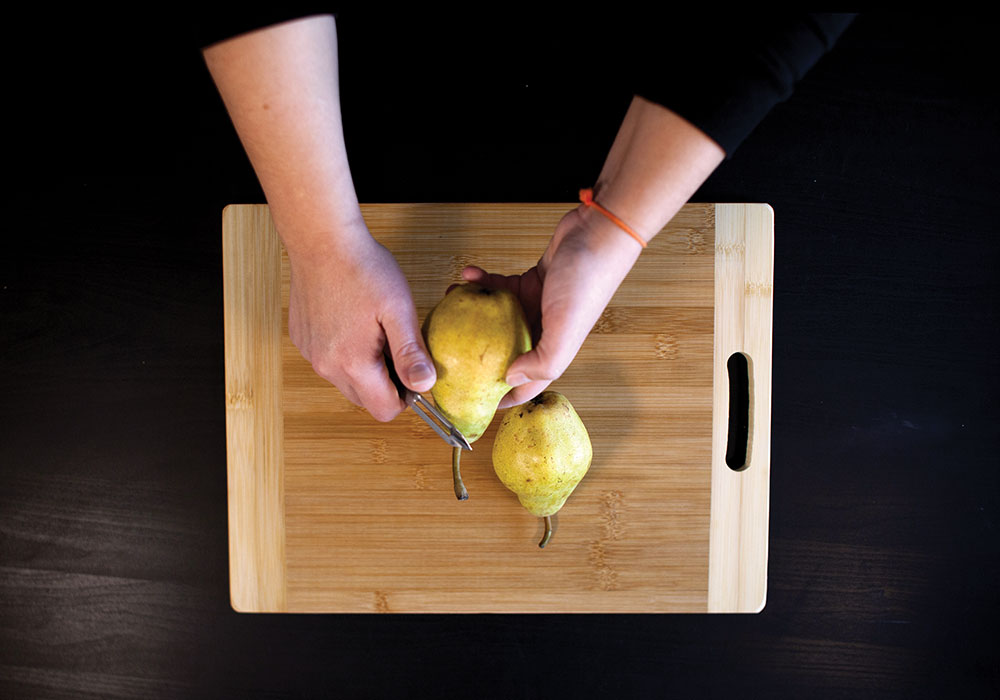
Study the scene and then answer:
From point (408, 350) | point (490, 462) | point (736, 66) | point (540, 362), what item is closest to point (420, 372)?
point (408, 350)

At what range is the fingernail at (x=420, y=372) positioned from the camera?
2.74 ft

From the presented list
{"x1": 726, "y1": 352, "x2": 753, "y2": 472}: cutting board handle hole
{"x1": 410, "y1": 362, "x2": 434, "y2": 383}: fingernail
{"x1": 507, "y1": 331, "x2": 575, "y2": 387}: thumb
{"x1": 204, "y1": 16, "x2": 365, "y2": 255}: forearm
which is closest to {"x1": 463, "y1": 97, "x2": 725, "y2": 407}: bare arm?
{"x1": 507, "y1": 331, "x2": 575, "y2": 387}: thumb

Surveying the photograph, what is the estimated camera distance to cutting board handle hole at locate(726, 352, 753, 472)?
3.60 feet

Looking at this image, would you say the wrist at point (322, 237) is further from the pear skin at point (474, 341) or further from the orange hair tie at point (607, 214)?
the orange hair tie at point (607, 214)

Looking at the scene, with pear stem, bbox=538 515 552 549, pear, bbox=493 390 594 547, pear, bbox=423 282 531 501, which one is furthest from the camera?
pear stem, bbox=538 515 552 549

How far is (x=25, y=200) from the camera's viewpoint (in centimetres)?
112

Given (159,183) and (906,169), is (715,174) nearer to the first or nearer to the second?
(906,169)

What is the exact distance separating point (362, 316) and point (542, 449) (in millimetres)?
311

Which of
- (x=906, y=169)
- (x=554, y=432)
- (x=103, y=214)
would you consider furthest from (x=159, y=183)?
(x=906, y=169)

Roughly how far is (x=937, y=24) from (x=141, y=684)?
1.79 metres

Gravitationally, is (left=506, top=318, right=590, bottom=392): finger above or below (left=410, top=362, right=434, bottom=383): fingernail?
above

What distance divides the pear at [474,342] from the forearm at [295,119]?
165 millimetres

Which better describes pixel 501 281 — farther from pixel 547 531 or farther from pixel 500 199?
pixel 547 531

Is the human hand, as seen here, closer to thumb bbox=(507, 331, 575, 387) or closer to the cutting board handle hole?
thumb bbox=(507, 331, 575, 387)
